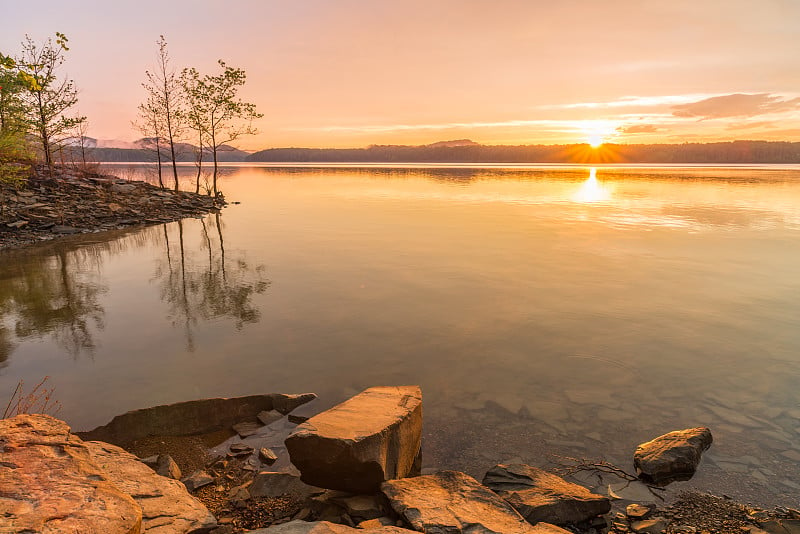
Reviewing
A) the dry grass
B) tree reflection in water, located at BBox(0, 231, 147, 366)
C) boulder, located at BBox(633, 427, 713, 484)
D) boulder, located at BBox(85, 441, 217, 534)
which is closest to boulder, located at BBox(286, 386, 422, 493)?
boulder, located at BBox(85, 441, 217, 534)

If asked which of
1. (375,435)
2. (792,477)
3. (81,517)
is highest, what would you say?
(81,517)

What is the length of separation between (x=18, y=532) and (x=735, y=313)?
14.3 metres

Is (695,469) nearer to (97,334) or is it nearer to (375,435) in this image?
(375,435)

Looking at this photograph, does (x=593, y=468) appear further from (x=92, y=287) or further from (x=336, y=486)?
(x=92, y=287)

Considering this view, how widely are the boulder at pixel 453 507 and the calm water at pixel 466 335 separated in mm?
868

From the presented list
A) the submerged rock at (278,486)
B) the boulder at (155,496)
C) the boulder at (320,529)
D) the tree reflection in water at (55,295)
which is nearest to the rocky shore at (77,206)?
the tree reflection in water at (55,295)

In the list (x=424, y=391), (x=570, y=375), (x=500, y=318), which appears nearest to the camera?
(x=424, y=391)

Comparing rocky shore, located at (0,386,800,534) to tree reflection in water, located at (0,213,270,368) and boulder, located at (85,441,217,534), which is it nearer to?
boulder, located at (85,441,217,534)

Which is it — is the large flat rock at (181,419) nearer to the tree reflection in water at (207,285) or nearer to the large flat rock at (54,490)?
the large flat rock at (54,490)

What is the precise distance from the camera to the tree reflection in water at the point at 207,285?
11.9m

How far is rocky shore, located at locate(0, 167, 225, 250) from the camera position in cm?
2327

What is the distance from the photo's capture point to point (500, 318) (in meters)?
11.7

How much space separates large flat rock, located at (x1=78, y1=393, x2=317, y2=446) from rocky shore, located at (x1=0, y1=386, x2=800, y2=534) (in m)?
0.04

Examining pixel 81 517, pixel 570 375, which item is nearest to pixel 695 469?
pixel 570 375
